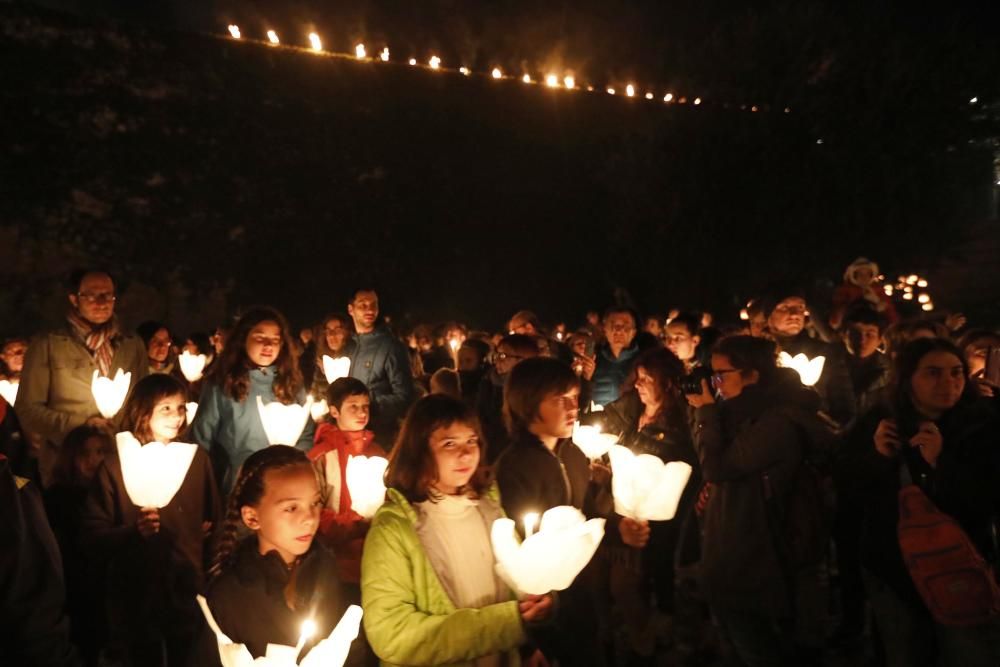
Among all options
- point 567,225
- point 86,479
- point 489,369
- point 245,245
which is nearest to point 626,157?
point 567,225

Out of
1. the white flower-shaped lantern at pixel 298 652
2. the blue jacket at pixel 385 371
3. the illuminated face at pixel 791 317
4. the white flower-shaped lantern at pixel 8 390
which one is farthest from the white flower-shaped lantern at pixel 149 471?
the illuminated face at pixel 791 317

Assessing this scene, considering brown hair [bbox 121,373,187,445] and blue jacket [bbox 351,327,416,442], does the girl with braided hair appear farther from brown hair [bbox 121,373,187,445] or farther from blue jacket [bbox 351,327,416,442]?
blue jacket [bbox 351,327,416,442]

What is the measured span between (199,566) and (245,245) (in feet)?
50.1

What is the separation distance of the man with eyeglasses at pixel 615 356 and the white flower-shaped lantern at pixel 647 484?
8.96 ft

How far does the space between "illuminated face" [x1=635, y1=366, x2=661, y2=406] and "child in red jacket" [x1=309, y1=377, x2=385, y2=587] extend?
142 cm

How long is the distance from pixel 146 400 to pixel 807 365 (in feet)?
13.1

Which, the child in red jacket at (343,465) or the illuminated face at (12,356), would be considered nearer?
the child in red jacket at (343,465)

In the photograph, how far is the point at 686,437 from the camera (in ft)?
12.6

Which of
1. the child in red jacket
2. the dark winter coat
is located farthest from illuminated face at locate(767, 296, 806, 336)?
the child in red jacket

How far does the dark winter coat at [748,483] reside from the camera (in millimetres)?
3113

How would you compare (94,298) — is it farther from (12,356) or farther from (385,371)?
(12,356)

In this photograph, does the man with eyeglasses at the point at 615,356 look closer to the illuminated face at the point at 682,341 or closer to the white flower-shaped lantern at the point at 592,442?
the illuminated face at the point at 682,341

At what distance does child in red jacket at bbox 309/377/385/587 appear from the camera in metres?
3.15

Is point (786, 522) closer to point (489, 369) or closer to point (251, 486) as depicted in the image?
point (251, 486)
